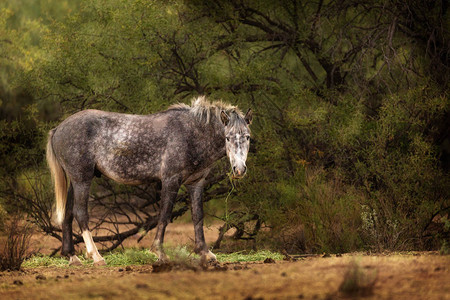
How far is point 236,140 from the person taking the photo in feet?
24.0

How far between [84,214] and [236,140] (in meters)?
2.33

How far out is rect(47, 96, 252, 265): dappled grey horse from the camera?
771 centimetres

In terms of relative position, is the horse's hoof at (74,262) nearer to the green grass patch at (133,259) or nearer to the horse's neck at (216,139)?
the green grass patch at (133,259)

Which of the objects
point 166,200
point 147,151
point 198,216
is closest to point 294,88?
point 198,216

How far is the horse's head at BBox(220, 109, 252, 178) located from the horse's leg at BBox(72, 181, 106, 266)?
2092 millimetres

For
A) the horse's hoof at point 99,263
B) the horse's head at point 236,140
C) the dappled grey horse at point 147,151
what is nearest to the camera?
the horse's head at point 236,140

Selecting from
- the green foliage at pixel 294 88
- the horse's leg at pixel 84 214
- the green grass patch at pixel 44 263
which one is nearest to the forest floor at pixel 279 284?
the horse's leg at pixel 84 214

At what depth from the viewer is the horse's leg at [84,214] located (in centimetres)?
774

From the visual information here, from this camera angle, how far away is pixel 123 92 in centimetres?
1101

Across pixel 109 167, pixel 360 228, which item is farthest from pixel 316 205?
pixel 109 167

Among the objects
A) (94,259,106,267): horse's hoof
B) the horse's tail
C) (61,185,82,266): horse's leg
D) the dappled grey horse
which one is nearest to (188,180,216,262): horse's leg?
the dappled grey horse

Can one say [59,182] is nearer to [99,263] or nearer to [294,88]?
[99,263]

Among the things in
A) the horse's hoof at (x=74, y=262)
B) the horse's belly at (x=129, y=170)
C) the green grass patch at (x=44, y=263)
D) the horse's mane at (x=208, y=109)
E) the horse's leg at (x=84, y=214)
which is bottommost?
→ the green grass patch at (x=44, y=263)

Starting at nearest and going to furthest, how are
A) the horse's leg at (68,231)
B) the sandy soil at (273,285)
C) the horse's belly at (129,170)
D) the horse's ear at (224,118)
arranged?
the sandy soil at (273,285), the horse's ear at (224,118), the horse's belly at (129,170), the horse's leg at (68,231)
